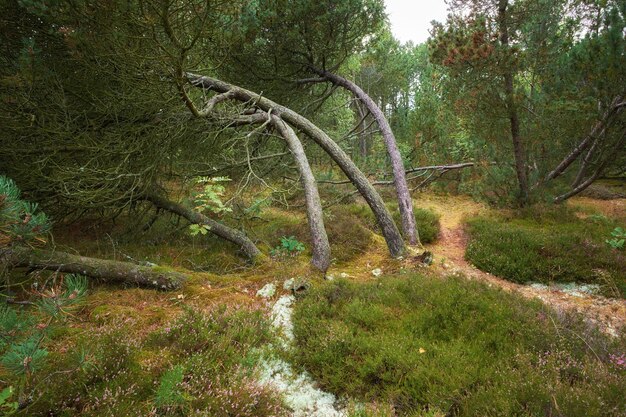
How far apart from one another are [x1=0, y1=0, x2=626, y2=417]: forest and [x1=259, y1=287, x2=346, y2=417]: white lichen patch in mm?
24

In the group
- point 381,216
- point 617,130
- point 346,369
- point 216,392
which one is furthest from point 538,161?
point 216,392

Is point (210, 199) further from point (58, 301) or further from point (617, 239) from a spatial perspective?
point (617, 239)

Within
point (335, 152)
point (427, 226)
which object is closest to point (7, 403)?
point (335, 152)

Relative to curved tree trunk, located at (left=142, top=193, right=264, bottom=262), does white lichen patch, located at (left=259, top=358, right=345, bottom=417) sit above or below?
below

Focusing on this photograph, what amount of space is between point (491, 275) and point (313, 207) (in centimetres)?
427

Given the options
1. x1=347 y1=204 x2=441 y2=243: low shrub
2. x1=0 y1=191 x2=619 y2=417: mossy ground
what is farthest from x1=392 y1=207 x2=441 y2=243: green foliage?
x1=0 y1=191 x2=619 y2=417: mossy ground

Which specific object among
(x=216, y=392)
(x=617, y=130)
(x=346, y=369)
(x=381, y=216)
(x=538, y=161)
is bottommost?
(x=346, y=369)

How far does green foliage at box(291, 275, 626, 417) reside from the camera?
3.02 meters

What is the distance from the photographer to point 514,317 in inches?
170

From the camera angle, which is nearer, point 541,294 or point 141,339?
point 141,339

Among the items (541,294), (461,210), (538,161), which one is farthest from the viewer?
(461,210)

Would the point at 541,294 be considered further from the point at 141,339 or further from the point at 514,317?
the point at 141,339

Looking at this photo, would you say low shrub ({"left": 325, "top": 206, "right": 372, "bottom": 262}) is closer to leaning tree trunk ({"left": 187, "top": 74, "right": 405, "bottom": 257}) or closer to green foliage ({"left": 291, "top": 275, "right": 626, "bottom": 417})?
leaning tree trunk ({"left": 187, "top": 74, "right": 405, "bottom": 257})

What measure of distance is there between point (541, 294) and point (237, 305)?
5684 mm
